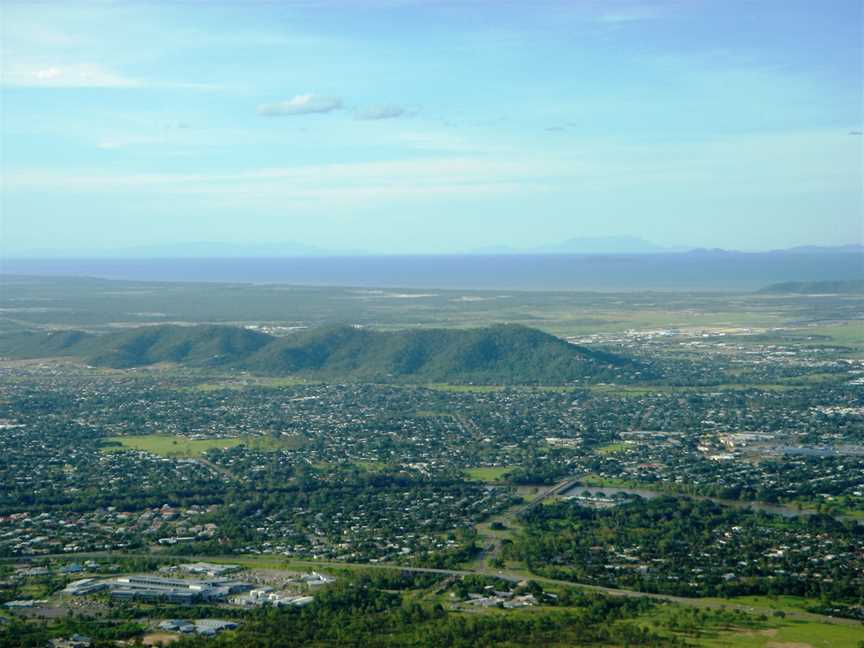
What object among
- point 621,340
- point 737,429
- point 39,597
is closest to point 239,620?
point 39,597

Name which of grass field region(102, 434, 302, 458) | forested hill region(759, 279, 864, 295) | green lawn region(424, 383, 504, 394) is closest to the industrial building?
grass field region(102, 434, 302, 458)

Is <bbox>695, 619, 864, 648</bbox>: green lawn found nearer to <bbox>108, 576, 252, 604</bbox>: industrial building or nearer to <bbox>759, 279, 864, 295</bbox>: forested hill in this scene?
<bbox>108, 576, 252, 604</bbox>: industrial building

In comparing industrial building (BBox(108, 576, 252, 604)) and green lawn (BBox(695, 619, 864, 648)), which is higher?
industrial building (BBox(108, 576, 252, 604))

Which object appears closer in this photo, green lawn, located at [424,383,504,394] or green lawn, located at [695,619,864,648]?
green lawn, located at [695,619,864,648]

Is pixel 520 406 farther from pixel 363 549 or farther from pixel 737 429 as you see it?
pixel 363 549

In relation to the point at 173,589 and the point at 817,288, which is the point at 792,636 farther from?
the point at 817,288

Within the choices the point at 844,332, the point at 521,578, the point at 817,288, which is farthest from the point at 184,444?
the point at 817,288
